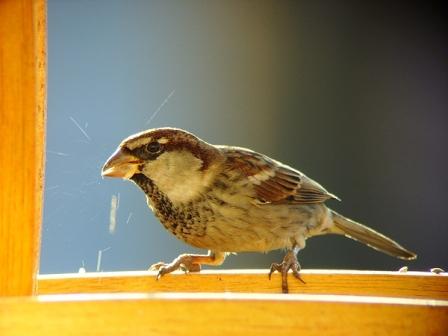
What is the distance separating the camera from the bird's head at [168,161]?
1861 mm

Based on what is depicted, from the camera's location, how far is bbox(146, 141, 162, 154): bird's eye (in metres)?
1.92

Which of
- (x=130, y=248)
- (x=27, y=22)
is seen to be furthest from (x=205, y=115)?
(x=27, y=22)

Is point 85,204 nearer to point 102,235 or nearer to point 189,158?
point 102,235

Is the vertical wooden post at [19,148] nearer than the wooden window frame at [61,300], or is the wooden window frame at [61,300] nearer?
the wooden window frame at [61,300]

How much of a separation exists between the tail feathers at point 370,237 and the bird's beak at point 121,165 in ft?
3.07

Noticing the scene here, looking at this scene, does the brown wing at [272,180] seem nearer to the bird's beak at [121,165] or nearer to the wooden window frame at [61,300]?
the bird's beak at [121,165]

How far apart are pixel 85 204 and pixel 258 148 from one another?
2140 millimetres

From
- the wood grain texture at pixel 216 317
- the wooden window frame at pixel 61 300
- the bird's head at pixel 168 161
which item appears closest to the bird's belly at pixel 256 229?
the bird's head at pixel 168 161

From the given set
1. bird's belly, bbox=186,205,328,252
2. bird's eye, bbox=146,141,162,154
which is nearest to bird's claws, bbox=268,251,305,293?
bird's belly, bbox=186,205,328,252

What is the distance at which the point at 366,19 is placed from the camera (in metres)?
3.58

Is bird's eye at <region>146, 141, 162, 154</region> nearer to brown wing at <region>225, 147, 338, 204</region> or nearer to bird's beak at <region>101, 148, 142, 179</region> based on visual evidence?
bird's beak at <region>101, 148, 142, 179</region>

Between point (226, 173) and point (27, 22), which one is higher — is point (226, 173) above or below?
below

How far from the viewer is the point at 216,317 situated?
97 centimetres

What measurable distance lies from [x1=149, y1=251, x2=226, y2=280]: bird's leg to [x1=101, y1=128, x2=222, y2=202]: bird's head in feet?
0.61
